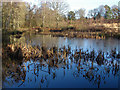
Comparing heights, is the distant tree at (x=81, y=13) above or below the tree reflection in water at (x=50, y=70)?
above

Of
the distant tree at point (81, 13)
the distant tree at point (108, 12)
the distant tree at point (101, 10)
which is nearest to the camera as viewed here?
the distant tree at point (108, 12)

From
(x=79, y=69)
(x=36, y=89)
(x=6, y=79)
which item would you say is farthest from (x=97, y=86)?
(x=6, y=79)

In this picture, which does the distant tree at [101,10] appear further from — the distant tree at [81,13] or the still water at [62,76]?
the still water at [62,76]

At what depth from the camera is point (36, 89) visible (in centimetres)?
465

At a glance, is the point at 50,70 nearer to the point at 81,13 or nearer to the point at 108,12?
the point at 108,12

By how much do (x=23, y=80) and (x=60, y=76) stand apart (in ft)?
4.72

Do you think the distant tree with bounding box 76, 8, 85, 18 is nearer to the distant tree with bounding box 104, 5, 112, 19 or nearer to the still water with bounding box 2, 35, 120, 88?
the distant tree with bounding box 104, 5, 112, 19

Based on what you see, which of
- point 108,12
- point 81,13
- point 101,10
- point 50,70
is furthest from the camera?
point 81,13

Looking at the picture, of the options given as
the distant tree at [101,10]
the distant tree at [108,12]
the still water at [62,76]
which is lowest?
the still water at [62,76]

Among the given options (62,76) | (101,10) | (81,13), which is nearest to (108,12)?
(101,10)

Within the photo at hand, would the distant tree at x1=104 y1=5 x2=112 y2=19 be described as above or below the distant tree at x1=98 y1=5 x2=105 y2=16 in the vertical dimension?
below

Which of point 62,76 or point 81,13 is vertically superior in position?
point 81,13

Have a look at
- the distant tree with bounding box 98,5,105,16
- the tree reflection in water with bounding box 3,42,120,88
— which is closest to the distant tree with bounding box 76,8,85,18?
the distant tree with bounding box 98,5,105,16

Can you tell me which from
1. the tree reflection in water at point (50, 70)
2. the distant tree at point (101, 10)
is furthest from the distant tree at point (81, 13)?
the tree reflection in water at point (50, 70)
